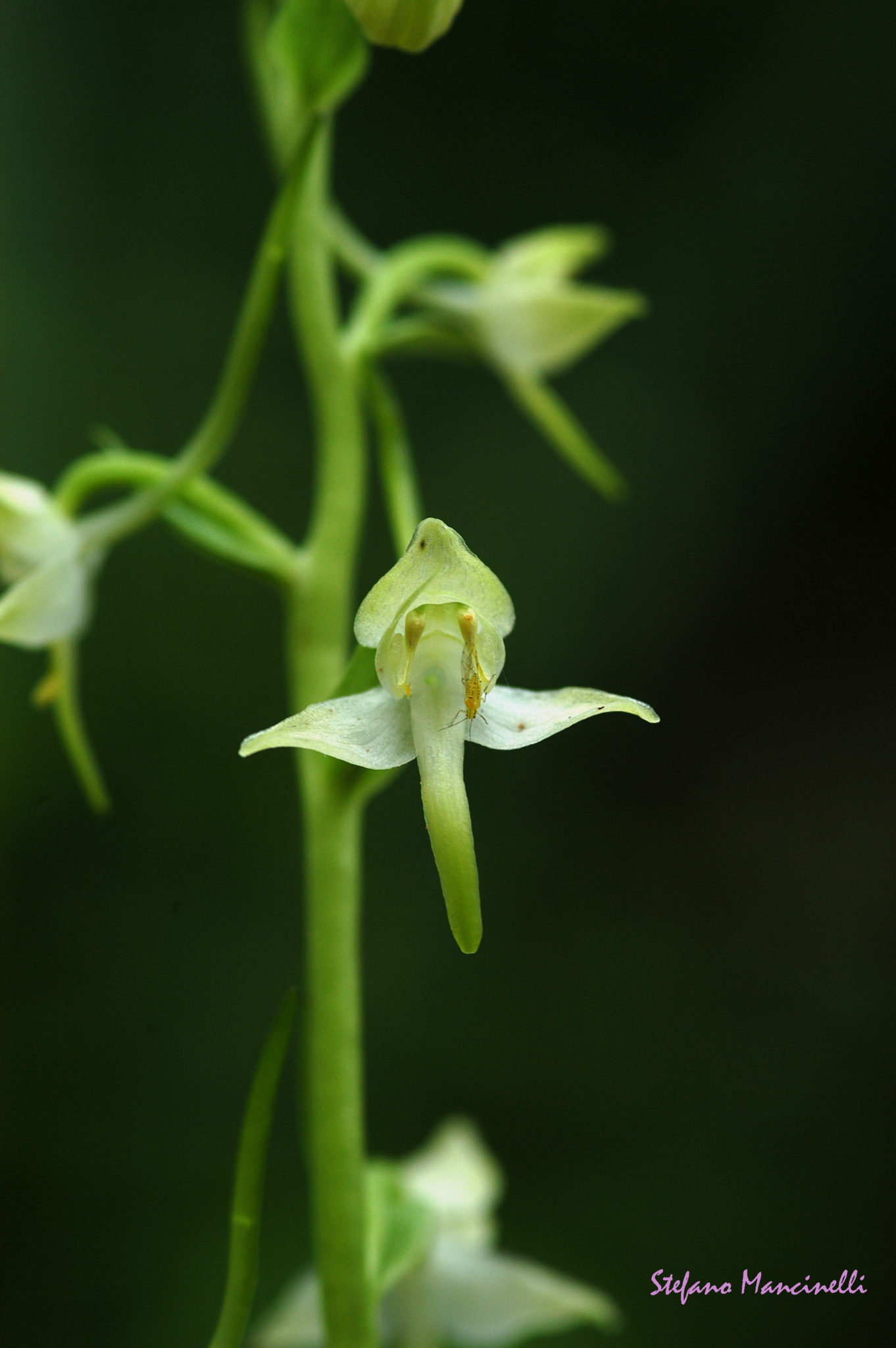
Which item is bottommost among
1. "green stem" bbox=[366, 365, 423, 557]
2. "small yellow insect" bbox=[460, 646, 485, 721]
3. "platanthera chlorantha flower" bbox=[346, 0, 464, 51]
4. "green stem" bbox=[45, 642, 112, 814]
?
"small yellow insect" bbox=[460, 646, 485, 721]

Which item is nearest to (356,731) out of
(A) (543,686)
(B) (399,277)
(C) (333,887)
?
(C) (333,887)

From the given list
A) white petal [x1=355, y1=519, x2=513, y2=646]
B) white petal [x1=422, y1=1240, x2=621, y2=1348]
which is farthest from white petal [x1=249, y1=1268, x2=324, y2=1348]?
white petal [x1=355, y1=519, x2=513, y2=646]

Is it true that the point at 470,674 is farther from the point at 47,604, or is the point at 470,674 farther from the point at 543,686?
Answer: the point at 543,686

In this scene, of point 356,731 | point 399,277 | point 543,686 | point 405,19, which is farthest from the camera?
point 543,686

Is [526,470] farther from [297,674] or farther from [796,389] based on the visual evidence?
[297,674]

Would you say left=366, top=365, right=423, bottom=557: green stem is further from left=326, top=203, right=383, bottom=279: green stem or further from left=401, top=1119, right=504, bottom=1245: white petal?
left=401, top=1119, right=504, bottom=1245: white petal

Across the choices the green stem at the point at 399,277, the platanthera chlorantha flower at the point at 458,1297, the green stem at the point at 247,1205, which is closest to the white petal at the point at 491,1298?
the platanthera chlorantha flower at the point at 458,1297

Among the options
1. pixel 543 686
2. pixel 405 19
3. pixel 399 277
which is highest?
pixel 543 686
